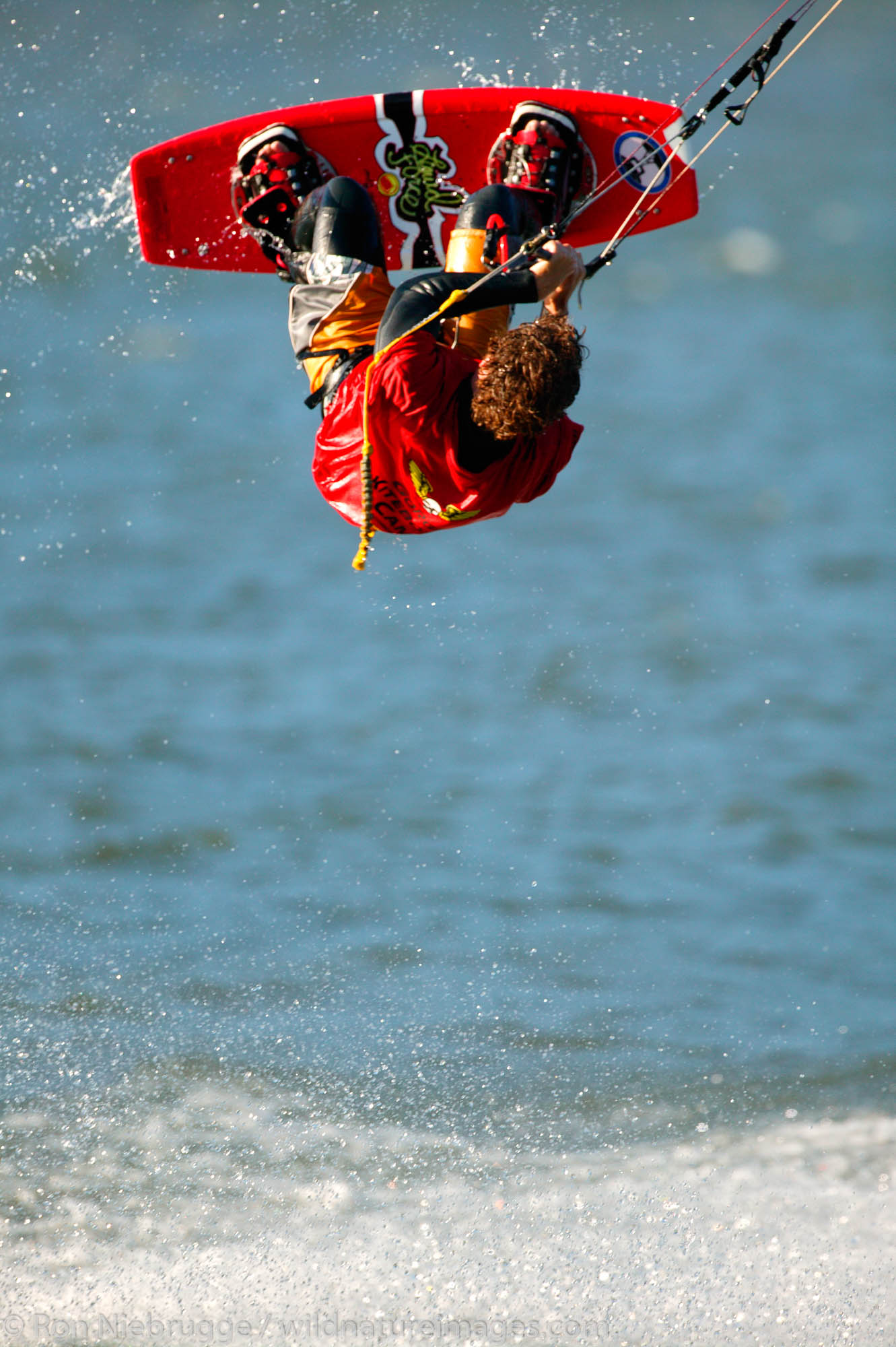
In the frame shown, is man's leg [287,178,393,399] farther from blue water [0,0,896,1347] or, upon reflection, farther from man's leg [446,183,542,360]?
blue water [0,0,896,1347]

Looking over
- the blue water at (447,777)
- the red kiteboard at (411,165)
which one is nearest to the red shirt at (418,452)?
the red kiteboard at (411,165)

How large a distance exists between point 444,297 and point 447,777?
3.83m

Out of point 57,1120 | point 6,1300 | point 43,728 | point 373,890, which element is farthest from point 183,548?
point 6,1300

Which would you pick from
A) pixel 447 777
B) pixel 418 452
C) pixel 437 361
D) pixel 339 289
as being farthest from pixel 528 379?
pixel 447 777

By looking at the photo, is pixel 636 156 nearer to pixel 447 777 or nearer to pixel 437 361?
pixel 437 361

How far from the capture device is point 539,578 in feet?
28.0

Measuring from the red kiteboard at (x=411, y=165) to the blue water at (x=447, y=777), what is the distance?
423 millimetres

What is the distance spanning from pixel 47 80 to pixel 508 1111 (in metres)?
9.99

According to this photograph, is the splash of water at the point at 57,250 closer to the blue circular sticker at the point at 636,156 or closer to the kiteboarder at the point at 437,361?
the blue circular sticker at the point at 636,156

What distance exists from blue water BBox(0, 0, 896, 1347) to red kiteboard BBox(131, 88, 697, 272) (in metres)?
0.42

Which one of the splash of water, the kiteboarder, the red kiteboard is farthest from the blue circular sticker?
the splash of water

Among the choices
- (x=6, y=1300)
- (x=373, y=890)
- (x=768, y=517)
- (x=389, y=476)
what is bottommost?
(x=6, y=1300)

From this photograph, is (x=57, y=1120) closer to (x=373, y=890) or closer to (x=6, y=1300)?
(x=6, y=1300)

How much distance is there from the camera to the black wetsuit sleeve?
3.24 meters
